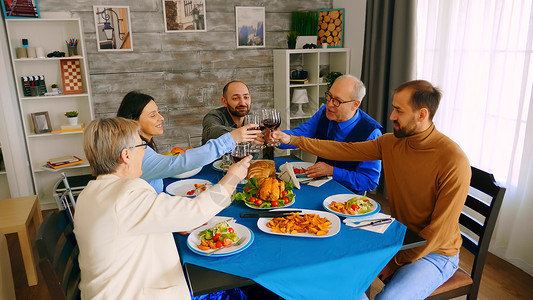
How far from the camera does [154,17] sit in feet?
13.2

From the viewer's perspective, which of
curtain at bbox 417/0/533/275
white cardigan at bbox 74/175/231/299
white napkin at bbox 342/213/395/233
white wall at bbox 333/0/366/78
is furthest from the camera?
white wall at bbox 333/0/366/78

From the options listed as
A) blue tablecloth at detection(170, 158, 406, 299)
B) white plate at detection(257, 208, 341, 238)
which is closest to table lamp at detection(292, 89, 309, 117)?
white plate at detection(257, 208, 341, 238)

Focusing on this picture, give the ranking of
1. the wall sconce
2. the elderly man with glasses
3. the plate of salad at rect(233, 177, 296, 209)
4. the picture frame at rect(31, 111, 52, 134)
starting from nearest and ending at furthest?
the plate of salad at rect(233, 177, 296, 209)
the elderly man with glasses
the picture frame at rect(31, 111, 52, 134)
the wall sconce

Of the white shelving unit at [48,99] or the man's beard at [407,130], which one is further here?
the white shelving unit at [48,99]

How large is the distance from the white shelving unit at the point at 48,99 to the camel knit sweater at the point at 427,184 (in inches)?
119

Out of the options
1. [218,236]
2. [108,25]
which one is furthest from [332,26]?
[218,236]

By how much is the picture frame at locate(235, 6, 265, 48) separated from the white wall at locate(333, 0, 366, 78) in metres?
0.97

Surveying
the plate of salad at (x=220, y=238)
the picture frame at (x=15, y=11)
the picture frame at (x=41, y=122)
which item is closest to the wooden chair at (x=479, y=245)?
the plate of salad at (x=220, y=238)

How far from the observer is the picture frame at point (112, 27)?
3840 mm

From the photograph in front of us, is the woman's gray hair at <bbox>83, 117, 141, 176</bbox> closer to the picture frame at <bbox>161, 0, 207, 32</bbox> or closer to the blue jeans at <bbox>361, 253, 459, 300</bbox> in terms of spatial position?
the blue jeans at <bbox>361, 253, 459, 300</bbox>

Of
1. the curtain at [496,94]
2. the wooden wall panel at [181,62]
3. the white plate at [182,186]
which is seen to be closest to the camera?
the white plate at [182,186]

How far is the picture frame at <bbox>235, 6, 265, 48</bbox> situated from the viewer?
14.1 feet

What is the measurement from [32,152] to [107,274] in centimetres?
321

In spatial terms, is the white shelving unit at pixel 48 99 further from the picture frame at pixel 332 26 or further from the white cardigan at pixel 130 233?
the white cardigan at pixel 130 233
